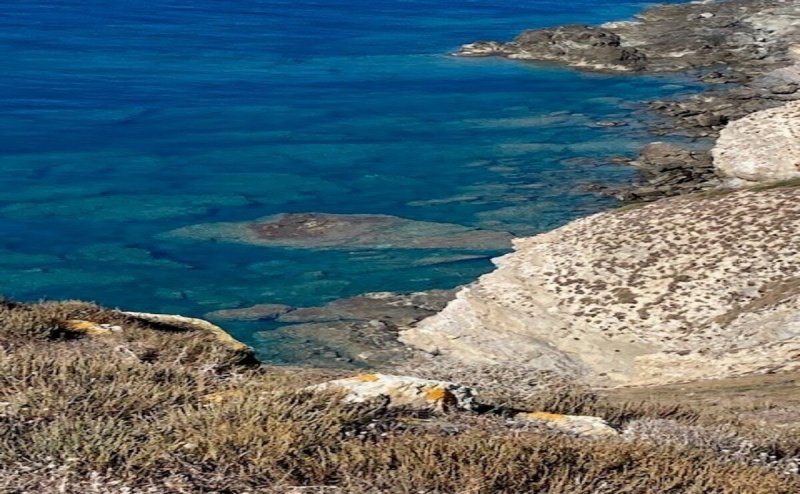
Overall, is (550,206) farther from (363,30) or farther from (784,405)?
(363,30)

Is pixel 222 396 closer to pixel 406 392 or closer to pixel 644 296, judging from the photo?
pixel 406 392

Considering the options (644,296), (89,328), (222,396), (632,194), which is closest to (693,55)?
(632,194)

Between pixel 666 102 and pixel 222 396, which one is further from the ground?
pixel 222 396

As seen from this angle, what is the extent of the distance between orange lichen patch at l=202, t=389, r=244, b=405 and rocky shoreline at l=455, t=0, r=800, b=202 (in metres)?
27.5

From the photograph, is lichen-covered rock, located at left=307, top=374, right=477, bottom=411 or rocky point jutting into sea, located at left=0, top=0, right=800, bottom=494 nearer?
rocky point jutting into sea, located at left=0, top=0, right=800, bottom=494

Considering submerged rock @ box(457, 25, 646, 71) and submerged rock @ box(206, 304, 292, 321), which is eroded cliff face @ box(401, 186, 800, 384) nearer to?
submerged rock @ box(206, 304, 292, 321)

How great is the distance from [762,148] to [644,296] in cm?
1337

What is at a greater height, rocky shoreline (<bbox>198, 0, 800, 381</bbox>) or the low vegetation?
the low vegetation

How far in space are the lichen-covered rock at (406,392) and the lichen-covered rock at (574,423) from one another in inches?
16.2

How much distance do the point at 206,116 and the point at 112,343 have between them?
34.9m

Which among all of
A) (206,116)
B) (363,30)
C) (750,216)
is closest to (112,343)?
(750,216)

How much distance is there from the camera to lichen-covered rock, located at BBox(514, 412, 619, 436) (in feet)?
23.6

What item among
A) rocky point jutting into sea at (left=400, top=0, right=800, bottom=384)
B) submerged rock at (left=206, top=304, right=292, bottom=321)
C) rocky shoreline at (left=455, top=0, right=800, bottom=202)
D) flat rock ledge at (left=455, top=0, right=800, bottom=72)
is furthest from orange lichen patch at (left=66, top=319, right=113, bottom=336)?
flat rock ledge at (left=455, top=0, right=800, bottom=72)

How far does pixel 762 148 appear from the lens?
104 ft
